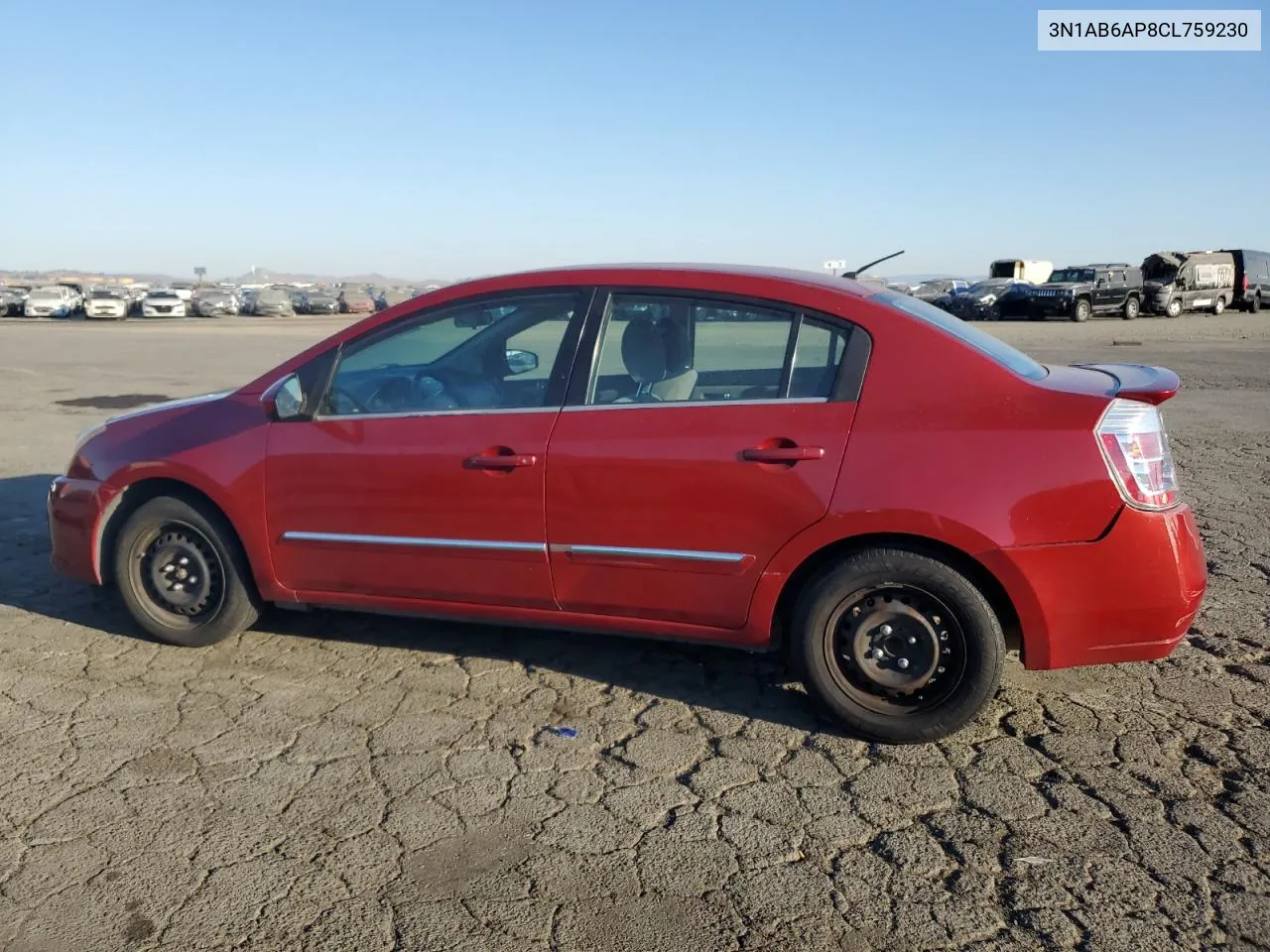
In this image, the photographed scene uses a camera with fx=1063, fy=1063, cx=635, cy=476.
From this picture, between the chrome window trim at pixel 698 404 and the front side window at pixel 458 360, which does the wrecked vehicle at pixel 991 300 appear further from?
the chrome window trim at pixel 698 404

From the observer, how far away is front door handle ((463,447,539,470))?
4.01 metres

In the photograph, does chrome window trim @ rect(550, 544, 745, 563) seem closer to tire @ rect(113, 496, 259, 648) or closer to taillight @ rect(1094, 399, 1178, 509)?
taillight @ rect(1094, 399, 1178, 509)

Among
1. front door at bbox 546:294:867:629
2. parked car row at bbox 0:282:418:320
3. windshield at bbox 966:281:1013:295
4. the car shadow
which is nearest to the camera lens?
front door at bbox 546:294:867:629

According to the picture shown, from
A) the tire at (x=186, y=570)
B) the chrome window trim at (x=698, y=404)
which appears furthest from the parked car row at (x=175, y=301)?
the chrome window trim at (x=698, y=404)

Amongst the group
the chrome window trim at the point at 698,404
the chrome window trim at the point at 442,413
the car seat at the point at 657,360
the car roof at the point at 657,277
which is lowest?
the chrome window trim at the point at 442,413

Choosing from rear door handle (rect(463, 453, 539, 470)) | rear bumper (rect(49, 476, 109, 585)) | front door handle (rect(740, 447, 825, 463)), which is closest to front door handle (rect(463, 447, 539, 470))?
rear door handle (rect(463, 453, 539, 470))

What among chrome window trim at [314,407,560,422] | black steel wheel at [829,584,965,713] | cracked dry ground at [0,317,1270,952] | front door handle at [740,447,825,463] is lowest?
cracked dry ground at [0,317,1270,952]

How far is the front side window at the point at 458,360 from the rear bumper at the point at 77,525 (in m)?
1.25

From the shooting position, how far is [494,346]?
4.36 metres

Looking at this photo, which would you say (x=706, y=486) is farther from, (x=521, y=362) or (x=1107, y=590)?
(x=1107, y=590)

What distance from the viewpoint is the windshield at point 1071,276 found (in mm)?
33438

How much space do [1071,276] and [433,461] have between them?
3403cm

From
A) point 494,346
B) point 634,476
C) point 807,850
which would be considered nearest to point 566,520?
point 634,476

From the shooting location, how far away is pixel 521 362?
168 inches
